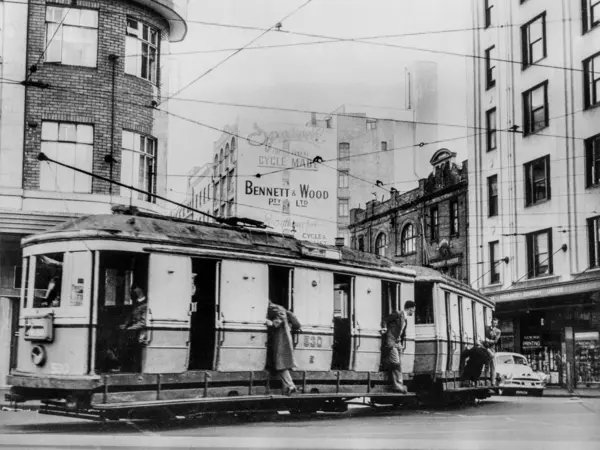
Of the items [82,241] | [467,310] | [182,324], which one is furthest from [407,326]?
[82,241]

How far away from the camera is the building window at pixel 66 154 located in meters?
13.5

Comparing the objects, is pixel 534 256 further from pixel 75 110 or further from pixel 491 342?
pixel 75 110

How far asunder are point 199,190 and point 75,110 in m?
2.57

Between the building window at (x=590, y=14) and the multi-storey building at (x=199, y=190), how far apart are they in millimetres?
7616

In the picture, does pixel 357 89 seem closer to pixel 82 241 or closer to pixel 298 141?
pixel 298 141

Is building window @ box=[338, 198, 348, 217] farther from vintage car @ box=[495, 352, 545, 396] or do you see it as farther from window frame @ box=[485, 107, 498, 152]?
vintage car @ box=[495, 352, 545, 396]

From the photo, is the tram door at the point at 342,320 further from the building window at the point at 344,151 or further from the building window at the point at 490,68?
the building window at the point at 490,68

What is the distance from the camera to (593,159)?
17.7 meters

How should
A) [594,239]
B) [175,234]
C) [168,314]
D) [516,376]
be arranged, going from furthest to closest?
1. [516,376]
2. [594,239]
3. [175,234]
4. [168,314]

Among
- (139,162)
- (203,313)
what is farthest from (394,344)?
(139,162)

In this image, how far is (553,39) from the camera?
679 inches

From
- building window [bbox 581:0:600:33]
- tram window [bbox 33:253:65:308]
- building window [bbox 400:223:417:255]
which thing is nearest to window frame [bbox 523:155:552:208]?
building window [bbox 581:0:600:33]

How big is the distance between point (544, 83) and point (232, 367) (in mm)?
10618

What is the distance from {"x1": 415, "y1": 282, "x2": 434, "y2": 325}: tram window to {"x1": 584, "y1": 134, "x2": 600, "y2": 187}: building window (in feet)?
16.1
